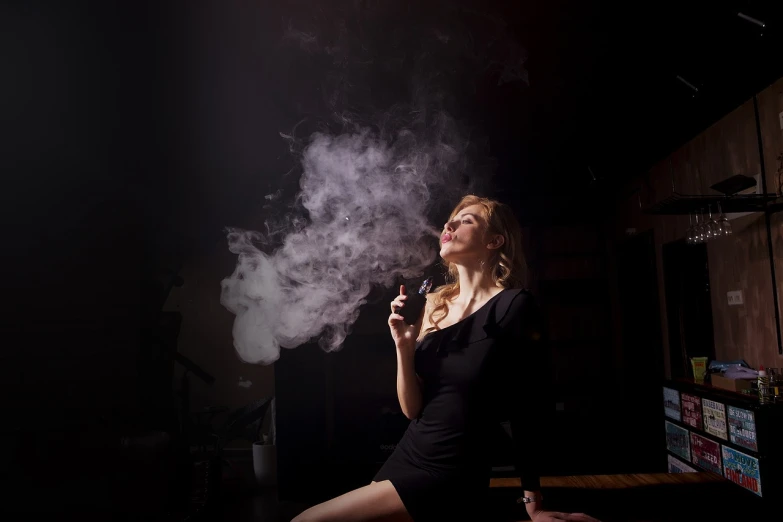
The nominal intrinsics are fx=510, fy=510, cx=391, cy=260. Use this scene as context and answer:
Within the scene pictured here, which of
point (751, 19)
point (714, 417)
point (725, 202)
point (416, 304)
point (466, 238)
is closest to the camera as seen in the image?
point (466, 238)

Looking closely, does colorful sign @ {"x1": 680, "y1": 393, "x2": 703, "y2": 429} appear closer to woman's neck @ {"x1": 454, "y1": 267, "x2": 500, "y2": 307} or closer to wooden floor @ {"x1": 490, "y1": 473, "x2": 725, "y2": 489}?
wooden floor @ {"x1": 490, "y1": 473, "x2": 725, "y2": 489}

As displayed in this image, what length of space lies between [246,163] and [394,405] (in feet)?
9.17

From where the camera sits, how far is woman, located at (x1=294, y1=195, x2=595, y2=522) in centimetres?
155

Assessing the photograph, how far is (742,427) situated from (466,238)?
260cm

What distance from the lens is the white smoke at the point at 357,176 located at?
3434 mm

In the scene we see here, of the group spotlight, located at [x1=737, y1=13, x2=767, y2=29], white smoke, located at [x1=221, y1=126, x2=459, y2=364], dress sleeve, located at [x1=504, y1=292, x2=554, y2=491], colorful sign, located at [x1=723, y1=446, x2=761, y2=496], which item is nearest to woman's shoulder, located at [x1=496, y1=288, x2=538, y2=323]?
dress sleeve, located at [x1=504, y1=292, x2=554, y2=491]

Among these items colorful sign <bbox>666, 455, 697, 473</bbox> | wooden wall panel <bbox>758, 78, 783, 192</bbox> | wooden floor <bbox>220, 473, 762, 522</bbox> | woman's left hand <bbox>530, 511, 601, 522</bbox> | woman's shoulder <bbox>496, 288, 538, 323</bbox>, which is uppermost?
wooden wall panel <bbox>758, 78, 783, 192</bbox>

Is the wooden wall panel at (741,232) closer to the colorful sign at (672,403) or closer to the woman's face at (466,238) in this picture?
the colorful sign at (672,403)

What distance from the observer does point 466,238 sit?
1845 mm

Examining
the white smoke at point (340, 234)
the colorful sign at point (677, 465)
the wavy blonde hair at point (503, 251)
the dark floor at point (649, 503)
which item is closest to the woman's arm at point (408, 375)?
the wavy blonde hair at point (503, 251)

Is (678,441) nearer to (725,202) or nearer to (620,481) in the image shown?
(725,202)

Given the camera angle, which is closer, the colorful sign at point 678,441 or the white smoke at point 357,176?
the white smoke at point 357,176

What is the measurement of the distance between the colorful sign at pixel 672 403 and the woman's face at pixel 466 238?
322 cm

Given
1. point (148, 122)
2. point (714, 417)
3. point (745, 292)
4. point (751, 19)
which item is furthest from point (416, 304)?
point (745, 292)
